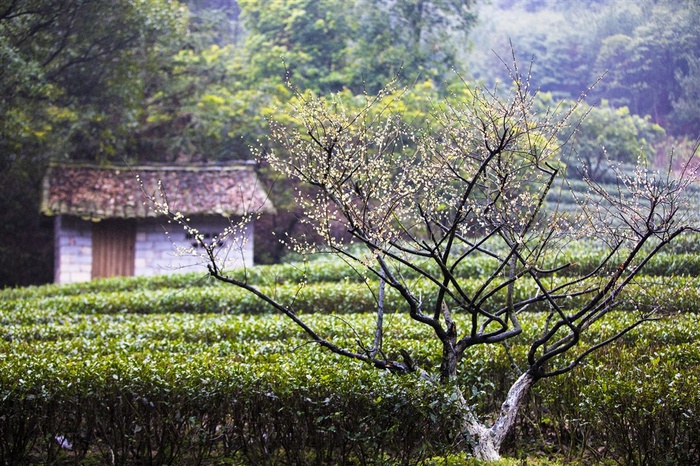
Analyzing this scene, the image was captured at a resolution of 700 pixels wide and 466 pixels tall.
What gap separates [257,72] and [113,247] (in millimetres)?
8303

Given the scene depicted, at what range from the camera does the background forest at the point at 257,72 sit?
13.6 m

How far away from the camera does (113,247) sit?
1644 centimetres

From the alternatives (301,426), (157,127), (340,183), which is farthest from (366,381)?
(157,127)

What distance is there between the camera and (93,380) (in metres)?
4.83

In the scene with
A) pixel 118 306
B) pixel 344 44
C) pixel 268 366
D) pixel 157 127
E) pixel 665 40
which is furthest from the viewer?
pixel 344 44

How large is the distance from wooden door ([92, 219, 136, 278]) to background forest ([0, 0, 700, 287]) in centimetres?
224

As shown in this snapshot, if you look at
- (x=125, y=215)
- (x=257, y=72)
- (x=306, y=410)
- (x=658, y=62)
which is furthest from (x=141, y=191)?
(x=306, y=410)

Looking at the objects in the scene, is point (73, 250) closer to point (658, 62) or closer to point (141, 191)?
point (141, 191)

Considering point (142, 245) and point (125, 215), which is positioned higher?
point (125, 215)

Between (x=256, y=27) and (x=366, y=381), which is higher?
(x=256, y=27)

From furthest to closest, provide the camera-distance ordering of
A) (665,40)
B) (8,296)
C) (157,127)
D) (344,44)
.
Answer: (344,44) < (157,127) < (8,296) < (665,40)

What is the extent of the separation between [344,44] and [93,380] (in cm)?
1913

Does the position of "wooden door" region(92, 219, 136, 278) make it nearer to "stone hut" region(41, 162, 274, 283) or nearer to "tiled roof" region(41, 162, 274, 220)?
"stone hut" region(41, 162, 274, 283)

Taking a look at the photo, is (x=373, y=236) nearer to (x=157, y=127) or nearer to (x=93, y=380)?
(x=93, y=380)
